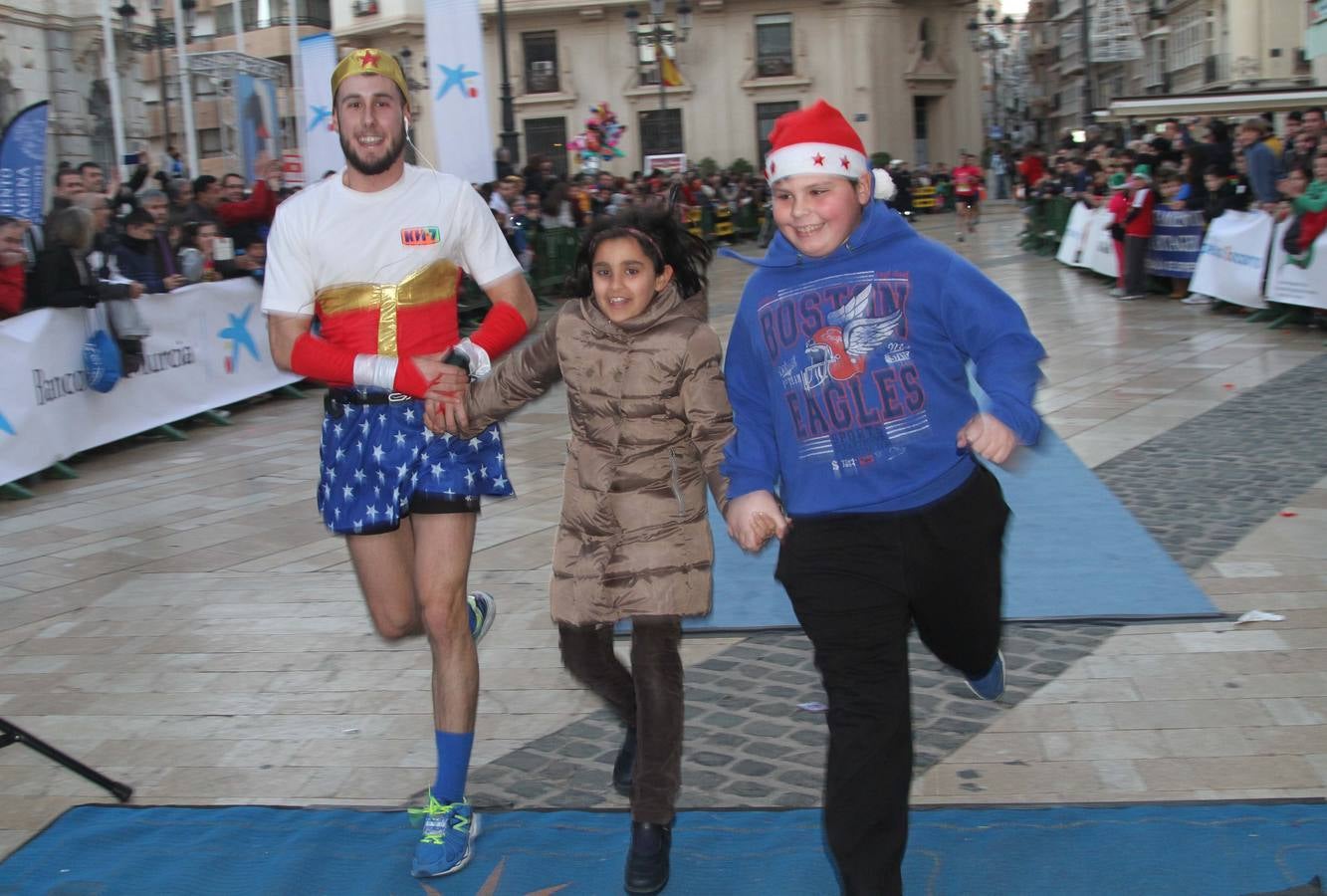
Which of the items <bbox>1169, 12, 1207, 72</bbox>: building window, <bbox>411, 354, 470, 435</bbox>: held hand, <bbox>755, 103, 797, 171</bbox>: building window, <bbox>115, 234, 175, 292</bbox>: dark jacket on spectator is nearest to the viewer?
<bbox>411, 354, 470, 435</bbox>: held hand

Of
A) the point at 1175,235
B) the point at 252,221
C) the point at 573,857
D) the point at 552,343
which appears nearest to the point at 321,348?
the point at 552,343

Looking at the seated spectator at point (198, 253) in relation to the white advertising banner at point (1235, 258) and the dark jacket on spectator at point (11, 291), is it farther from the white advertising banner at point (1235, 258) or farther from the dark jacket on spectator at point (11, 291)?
the white advertising banner at point (1235, 258)

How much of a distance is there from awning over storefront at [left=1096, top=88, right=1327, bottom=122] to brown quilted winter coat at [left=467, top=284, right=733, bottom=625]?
2115 centimetres

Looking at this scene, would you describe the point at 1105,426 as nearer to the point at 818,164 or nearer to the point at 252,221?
the point at 818,164

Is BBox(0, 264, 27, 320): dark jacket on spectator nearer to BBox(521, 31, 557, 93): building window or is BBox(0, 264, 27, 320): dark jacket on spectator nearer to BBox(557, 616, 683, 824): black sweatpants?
BBox(557, 616, 683, 824): black sweatpants

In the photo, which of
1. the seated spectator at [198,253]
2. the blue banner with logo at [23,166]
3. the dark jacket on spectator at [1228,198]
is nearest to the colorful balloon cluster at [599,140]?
the dark jacket on spectator at [1228,198]

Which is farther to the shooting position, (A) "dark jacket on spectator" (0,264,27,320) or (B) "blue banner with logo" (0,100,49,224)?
(B) "blue banner with logo" (0,100,49,224)

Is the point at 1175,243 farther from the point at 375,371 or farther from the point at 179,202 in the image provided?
the point at 375,371

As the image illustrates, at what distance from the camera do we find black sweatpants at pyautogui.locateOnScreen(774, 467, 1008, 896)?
2.96 m

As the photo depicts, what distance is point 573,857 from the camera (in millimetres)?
3697

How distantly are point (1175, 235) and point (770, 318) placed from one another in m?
15.5

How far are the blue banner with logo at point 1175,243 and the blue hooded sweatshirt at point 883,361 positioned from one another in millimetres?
14812

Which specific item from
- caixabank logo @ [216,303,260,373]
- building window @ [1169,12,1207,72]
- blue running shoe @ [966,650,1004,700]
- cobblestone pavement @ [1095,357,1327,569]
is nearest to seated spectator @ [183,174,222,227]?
caixabank logo @ [216,303,260,373]

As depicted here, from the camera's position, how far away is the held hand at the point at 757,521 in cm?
316
